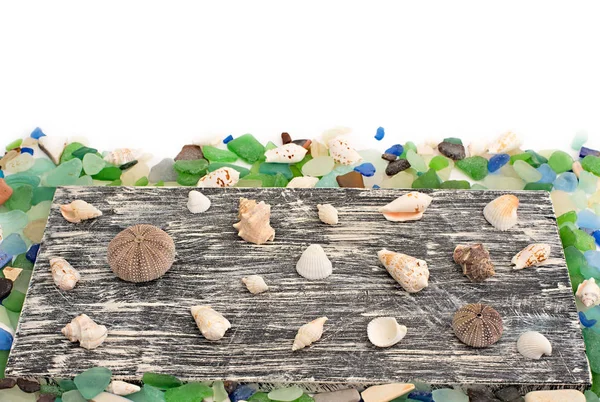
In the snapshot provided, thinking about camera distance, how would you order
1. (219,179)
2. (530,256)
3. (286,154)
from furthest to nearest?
(286,154)
(219,179)
(530,256)

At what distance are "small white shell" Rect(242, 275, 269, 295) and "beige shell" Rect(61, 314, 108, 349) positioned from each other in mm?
452

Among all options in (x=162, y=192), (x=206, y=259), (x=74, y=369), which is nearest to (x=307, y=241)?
(x=206, y=259)

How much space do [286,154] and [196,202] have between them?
48 cm

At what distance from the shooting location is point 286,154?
348 cm

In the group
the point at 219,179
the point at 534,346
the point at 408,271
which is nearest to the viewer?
the point at 534,346

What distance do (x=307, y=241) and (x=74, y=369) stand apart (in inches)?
32.9

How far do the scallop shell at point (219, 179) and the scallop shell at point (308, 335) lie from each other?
787 millimetres

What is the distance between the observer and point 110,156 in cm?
353

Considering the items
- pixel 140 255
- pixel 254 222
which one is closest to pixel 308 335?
pixel 254 222

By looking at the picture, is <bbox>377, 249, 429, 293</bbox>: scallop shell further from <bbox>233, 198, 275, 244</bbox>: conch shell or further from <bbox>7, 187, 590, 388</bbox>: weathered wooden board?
<bbox>233, 198, 275, 244</bbox>: conch shell

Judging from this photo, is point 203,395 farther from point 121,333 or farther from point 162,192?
point 162,192

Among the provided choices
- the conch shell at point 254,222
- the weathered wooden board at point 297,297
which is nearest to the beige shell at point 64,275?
the weathered wooden board at point 297,297

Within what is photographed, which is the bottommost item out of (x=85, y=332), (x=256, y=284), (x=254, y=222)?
(x=85, y=332)

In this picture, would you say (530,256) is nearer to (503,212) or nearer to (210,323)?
(503,212)
